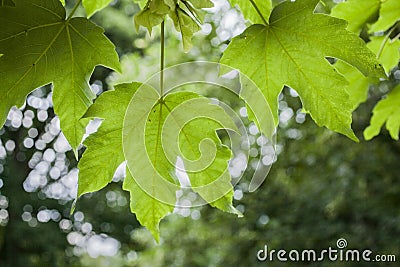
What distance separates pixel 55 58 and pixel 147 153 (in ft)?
0.39

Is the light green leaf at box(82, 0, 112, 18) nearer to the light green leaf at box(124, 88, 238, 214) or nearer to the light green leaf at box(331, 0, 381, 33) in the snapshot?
the light green leaf at box(124, 88, 238, 214)

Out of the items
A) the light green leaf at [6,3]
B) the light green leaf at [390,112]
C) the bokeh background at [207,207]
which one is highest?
the light green leaf at [6,3]

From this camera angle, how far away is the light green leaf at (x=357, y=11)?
74 cm

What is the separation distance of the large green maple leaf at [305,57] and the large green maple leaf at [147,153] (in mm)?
62

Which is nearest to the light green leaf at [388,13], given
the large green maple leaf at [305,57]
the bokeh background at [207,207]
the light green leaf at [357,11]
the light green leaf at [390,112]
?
the light green leaf at [357,11]

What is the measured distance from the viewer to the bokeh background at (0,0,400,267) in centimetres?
319

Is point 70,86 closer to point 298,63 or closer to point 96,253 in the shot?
point 298,63

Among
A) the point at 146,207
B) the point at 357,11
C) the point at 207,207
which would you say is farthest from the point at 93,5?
the point at 207,207

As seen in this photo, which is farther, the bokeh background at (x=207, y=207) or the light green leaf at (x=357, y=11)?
the bokeh background at (x=207, y=207)

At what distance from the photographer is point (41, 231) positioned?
4.72 m

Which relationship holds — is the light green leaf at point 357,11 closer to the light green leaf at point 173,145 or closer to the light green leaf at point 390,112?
the light green leaf at point 390,112

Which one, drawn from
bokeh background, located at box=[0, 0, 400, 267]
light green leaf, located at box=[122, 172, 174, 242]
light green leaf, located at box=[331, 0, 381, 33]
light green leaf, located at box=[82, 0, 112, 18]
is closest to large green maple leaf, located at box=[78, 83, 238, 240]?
light green leaf, located at box=[122, 172, 174, 242]

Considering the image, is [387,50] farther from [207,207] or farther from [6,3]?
[207,207]

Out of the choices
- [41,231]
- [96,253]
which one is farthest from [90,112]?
[96,253]
